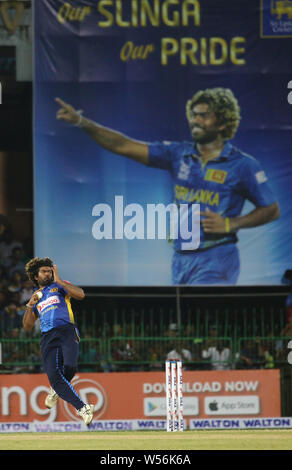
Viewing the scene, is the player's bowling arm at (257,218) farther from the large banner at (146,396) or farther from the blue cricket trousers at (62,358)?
the blue cricket trousers at (62,358)

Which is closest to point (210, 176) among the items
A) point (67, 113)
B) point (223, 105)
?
point (223, 105)

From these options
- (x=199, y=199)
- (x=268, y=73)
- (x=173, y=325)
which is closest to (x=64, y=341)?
(x=173, y=325)

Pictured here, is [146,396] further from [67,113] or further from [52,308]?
[67,113]

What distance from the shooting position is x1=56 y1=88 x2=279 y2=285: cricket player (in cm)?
1981

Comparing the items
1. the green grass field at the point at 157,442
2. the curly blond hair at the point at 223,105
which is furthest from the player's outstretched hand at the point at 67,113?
the green grass field at the point at 157,442

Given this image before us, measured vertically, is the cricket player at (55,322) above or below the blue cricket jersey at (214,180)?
below

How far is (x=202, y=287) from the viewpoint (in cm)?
2141

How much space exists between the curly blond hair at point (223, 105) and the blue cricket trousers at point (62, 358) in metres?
9.00

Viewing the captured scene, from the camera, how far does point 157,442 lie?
1136 cm

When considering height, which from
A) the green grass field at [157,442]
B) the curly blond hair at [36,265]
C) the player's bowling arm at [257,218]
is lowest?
the green grass field at [157,442]

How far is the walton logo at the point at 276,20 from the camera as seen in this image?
2008cm

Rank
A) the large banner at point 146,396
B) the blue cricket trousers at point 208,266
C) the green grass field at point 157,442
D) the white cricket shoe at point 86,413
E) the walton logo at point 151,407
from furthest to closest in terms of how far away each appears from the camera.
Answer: the blue cricket trousers at point 208,266 → the walton logo at point 151,407 → the large banner at point 146,396 → the white cricket shoe at point 86,413 → the green grass field at point 157,442

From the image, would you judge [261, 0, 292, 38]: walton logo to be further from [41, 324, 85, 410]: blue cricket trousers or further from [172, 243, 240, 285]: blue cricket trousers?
[41, 324, 85, 410]: blue cricket trousers

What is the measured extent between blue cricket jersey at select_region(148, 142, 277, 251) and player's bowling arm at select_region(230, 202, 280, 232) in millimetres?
104
